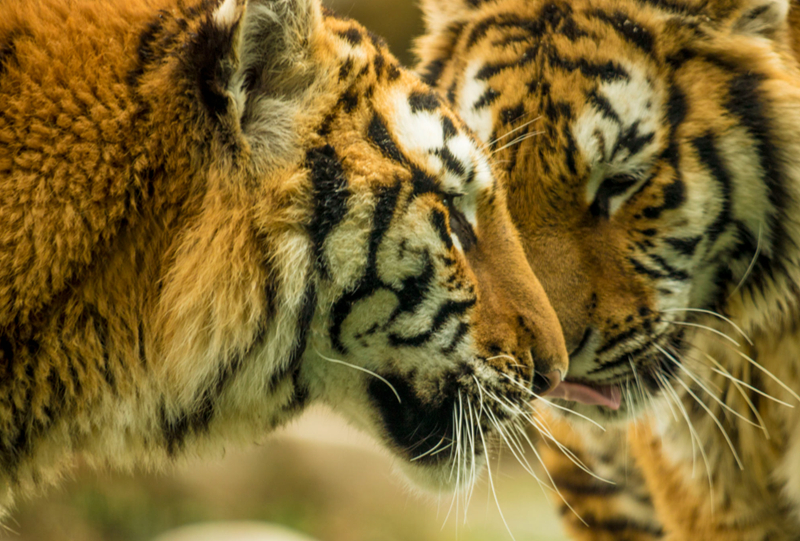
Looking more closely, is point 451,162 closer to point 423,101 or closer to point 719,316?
point 423,101

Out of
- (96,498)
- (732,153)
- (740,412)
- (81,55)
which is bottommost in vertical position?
(96,498)

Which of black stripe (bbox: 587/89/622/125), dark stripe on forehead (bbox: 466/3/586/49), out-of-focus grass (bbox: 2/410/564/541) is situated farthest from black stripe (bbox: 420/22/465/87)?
out-of-focus grass (bbox: 2/410/564/541)

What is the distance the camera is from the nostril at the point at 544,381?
1.65 metres

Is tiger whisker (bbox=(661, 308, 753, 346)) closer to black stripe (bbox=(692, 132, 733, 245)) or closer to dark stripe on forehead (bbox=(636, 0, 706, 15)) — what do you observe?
black stripe (bbox=(692, 132, 733, 245))

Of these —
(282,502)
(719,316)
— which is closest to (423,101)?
(719,316)

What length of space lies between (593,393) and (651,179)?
2.02 ft

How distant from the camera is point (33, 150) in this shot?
3.98ft

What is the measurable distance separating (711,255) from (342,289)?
3.58ft

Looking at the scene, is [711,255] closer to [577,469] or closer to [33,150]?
[577,469]

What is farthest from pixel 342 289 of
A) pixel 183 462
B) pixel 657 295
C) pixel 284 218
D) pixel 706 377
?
pixel 706 377

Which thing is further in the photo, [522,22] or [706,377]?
[706,377]

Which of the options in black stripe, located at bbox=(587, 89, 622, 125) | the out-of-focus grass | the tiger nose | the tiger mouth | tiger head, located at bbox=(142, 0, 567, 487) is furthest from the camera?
the out-of-focus grass

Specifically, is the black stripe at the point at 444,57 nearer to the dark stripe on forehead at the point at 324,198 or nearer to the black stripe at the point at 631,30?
the black stripe at the point at 631,30

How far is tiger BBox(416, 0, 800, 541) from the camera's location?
1.87 metres
